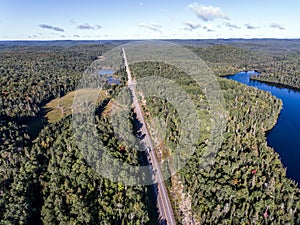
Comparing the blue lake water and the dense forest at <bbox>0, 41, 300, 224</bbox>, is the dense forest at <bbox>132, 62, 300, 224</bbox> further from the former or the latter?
the blue lake water

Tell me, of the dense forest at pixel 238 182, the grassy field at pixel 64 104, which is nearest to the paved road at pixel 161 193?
the dense forest at pixel 238 182

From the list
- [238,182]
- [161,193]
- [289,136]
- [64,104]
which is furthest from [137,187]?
[64,104]

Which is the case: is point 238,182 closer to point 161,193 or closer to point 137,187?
point 161,193

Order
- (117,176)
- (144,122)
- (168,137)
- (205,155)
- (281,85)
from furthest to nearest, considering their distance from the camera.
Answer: (281,85) < (144,122) < (168,137) < (205,155) < (117,176)

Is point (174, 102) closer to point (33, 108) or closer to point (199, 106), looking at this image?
point (199, 106)

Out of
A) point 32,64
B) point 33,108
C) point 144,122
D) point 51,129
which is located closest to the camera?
point 51,129

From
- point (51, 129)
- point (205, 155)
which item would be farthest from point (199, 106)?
point (51, 129)

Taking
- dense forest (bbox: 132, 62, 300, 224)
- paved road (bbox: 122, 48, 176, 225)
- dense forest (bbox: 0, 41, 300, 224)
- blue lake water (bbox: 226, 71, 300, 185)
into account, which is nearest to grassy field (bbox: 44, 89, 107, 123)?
dense forest (bbox: 0, 41, 300, 224)

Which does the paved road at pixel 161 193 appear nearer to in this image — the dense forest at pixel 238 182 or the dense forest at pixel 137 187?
the dense forest at pixel 137 187
